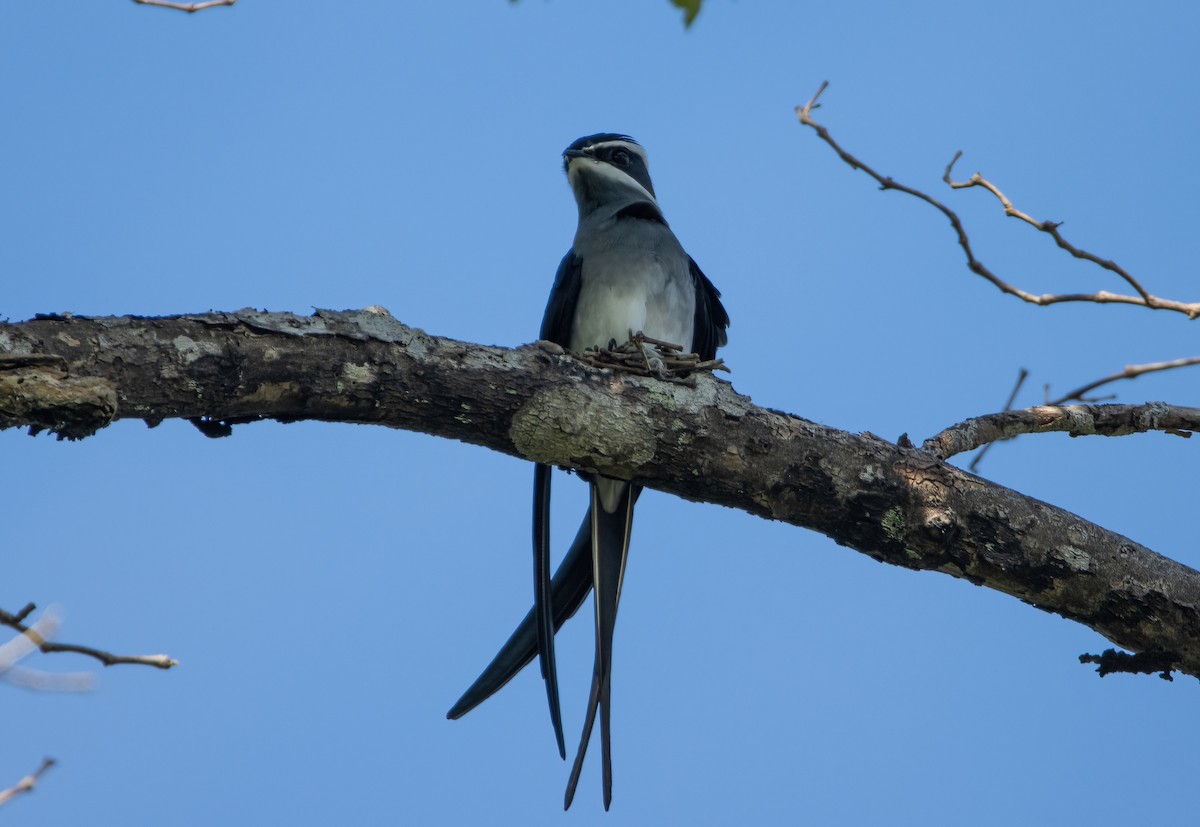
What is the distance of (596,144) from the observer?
6113 millimetres

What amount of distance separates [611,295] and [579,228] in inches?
35.8

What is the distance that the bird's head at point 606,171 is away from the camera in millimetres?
5941

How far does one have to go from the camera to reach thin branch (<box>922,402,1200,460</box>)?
3.51 meters

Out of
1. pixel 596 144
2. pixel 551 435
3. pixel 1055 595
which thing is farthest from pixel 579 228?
pixel 1055 595

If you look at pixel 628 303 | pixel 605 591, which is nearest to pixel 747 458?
pixel 605 591

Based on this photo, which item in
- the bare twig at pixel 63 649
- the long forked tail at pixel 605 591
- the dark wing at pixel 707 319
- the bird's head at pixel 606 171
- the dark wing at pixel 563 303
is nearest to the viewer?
the bare twig at pixel 63 649

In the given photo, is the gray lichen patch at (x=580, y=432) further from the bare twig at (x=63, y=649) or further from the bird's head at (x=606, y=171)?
the bird's head at (x=606, y=171)

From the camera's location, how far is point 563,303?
502cm

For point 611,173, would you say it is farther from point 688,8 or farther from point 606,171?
point 688,8

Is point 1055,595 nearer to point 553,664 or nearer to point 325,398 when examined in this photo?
point 553,664

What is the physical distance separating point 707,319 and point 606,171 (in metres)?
1.09

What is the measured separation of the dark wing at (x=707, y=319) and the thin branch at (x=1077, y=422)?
1.80 meters

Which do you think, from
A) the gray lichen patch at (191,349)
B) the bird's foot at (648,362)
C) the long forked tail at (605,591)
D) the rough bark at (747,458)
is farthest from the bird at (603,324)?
the gray lichen patch at (191,349)

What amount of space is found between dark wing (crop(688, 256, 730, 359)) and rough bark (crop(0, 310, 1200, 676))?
188 centimetres
